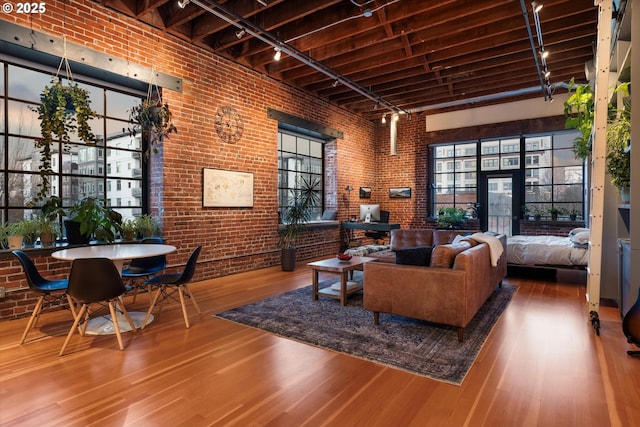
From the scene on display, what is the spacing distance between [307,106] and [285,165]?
140cm

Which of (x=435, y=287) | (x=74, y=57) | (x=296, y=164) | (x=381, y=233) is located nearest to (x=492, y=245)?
(x=435, y=287)

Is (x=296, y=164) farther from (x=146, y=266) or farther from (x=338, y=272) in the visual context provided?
(x=146, y=266)

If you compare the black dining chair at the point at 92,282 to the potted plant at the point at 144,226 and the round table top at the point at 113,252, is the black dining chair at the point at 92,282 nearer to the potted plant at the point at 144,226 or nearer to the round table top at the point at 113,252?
the round table top at the point at 113,252

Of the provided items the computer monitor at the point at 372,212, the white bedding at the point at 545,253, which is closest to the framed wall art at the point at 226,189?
the computer monitor at the point at 372,212

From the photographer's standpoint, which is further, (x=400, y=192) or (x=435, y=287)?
(x=400, y=192)

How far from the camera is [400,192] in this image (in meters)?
9.89

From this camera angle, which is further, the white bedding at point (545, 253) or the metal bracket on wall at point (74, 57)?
the white bedding at point (545, 253)

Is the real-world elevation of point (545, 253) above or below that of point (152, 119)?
below

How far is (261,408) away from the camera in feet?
6.91

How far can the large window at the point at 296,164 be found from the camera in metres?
7.49

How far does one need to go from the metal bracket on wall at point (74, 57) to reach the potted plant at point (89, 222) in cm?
168

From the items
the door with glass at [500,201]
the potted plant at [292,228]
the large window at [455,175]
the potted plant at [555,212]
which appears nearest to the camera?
the potted plant at [292,228]

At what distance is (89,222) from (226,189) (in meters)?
2.24

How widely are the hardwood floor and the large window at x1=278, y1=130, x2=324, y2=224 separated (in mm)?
4376
